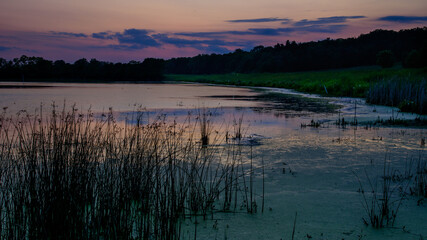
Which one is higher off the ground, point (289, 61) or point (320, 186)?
point (289, 61)

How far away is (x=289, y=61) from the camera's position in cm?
10688

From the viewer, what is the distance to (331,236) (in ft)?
15.0

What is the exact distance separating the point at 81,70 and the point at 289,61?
206 ft

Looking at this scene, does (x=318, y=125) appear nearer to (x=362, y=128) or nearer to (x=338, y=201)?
(x=362, y=128)

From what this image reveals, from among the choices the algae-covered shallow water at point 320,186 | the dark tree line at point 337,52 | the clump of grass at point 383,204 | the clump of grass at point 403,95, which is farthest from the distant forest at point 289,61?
the clump of grass at point 383,204

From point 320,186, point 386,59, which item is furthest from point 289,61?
point 320,186

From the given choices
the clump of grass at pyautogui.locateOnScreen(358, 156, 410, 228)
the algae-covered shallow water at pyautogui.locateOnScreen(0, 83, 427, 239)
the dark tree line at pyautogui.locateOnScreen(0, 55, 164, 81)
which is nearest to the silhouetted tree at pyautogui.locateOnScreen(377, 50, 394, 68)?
the dark tree line at pyautogui.locateOnScreen(0, 55, 164, 81)

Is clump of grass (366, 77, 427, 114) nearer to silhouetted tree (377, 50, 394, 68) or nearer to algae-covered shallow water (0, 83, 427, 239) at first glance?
algae-covered shallow water (0, 83, 427, 239)

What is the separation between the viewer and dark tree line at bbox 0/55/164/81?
92688mm

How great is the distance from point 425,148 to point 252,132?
5.45 m

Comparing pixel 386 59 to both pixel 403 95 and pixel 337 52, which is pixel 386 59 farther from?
pixel 403 95

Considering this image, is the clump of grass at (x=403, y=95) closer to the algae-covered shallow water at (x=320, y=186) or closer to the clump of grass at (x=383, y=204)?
the algae-covered shallow water at (x=320, y=186)

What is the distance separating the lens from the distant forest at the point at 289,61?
9325cm

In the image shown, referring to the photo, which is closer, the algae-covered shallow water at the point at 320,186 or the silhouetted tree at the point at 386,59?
the algae-covered shallow water at the point at 320,186
